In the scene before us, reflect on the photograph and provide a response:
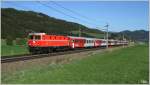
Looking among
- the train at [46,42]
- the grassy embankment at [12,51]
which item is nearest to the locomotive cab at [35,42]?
the train at [46,42]

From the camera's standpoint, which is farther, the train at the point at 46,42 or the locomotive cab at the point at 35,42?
the train at the point at 46,42

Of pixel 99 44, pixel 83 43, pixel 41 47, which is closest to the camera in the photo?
pixel 41 47

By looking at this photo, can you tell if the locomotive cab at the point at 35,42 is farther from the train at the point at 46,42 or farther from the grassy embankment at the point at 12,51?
the grassy embankment at the point at 12,51

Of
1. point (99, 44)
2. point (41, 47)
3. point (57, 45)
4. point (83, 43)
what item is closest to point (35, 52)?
point (41, 47)

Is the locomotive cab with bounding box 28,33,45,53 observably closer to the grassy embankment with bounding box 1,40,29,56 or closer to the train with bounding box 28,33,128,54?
the train with bounding box 28,33,128,54

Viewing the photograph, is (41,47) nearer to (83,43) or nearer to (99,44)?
(83,43)

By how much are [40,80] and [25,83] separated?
3.56 feet

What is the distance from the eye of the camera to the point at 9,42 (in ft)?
241

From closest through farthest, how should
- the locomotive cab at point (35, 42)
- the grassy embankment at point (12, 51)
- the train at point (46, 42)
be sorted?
the locomotive cab at point (35, 42), the train at point (46, 42), the grassy embankment at point (12, 51)

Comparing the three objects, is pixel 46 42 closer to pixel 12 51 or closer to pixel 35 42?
pixel 35 42

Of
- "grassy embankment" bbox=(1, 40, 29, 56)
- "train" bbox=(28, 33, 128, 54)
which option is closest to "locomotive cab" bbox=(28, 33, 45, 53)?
"train" bbox=(28, 33, 128, 54)

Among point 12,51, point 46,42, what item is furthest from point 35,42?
point 12,51

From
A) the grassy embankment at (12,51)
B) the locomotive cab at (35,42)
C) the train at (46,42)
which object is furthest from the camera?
the grassy embankment at (12,51)

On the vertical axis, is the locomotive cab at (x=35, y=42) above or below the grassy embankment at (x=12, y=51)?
above
